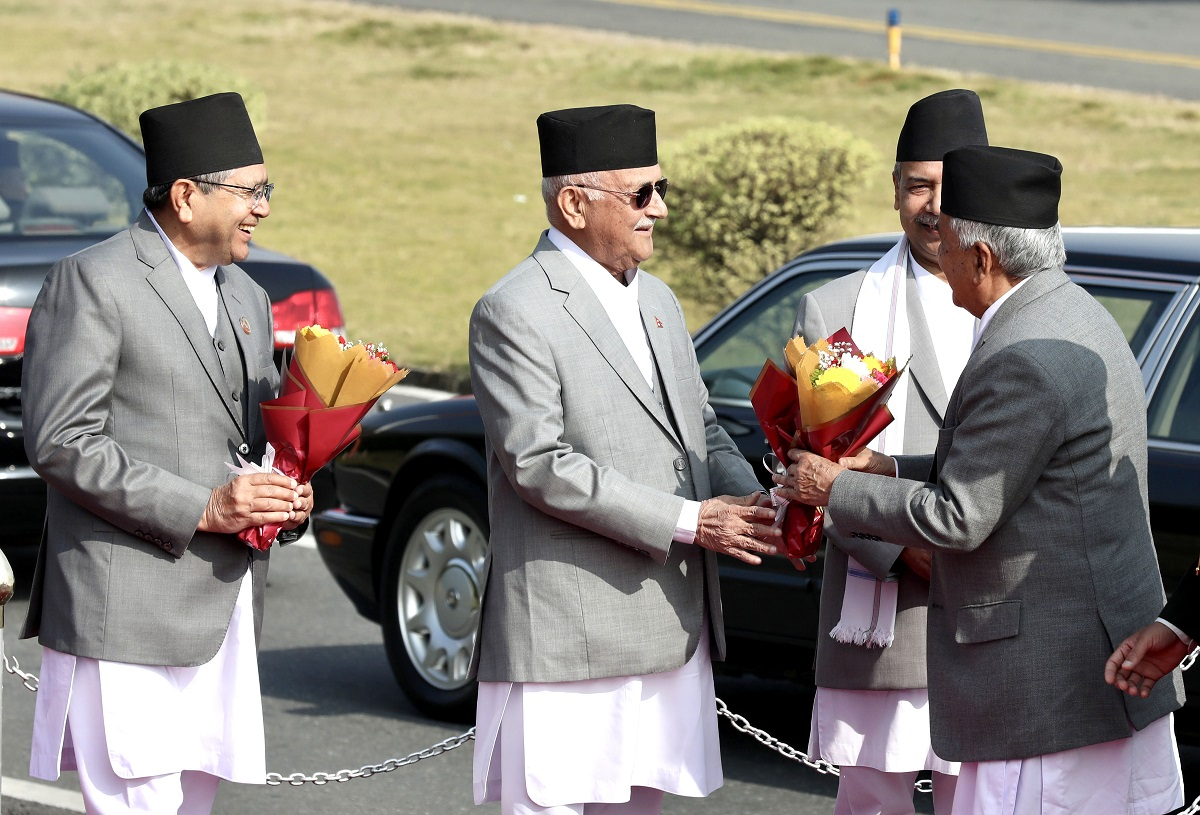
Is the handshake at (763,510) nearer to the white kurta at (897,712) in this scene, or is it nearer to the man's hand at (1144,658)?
the white kurta at (897,712)

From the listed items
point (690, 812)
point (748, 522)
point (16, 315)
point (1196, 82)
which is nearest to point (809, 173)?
point (16, 315)

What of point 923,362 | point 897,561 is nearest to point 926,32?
point 923,362

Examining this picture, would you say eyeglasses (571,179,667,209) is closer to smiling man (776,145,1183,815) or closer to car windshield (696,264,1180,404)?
smiling man (776,145,1183,815)

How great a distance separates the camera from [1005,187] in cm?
380

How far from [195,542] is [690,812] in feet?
7.51

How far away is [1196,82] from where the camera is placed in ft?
86.0

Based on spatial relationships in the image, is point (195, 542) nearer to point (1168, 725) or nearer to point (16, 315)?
point (1168, 725)

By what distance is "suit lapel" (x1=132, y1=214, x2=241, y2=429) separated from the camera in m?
4.20

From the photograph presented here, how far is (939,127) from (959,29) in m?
28.2

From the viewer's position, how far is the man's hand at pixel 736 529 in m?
4.14

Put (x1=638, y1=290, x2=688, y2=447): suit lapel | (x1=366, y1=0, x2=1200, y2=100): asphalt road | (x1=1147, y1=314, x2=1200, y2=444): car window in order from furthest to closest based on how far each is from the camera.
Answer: (x1=366, y1=0, x2=1200, y2=100): asphalt road
(x1=1147, y1=314, x2=1200, y2=444): car window
(x1=638, y1=290, x2=688, y2=447): suit lapel

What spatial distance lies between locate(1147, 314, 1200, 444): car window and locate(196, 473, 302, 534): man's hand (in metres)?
2.77

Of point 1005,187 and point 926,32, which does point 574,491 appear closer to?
point 1005,187

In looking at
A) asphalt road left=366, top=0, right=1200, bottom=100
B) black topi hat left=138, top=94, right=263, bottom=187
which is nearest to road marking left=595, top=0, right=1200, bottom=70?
asphalt road left=366, top=0, right=1200, bottom=100
